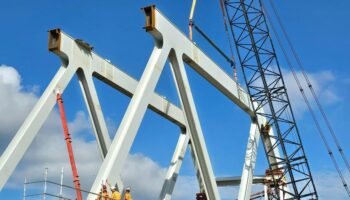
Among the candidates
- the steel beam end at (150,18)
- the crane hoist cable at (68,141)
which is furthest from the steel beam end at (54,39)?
the steel beam end at (150,18)

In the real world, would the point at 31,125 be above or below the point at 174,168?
below

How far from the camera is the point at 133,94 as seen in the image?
77.6ft

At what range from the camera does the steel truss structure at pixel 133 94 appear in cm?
1869

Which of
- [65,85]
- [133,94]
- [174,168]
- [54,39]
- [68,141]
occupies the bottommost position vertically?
[68,141]

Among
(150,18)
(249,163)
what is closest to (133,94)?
(150,18)

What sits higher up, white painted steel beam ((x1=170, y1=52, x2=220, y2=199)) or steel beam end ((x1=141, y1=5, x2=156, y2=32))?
steel beam end ((x1=141, y1=5, x2=156, y2=32))

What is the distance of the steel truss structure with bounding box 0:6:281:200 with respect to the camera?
61.3 ft

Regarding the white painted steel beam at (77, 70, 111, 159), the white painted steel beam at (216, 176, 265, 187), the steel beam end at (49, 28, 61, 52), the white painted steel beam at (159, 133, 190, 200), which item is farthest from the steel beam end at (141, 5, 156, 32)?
the white painted steel beam at (216, 176, 265, 187)

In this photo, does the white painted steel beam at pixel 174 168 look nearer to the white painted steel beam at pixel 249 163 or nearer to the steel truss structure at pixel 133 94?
the steel truss structure at pixel 133 94

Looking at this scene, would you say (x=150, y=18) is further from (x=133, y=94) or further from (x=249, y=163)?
(x=249, y=163)

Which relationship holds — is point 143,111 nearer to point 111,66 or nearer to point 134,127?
point 134,127

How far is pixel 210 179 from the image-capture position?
76.3 ft

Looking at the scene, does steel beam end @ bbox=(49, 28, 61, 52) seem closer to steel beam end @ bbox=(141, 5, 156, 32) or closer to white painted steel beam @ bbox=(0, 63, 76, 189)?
white painted steel beam @ bbox=(0, 63, 76, 189)

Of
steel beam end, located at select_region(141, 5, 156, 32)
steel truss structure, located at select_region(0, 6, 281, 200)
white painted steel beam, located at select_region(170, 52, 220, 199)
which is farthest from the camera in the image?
white painted steel beam, located at select_region(170, 52, 220, 199)
